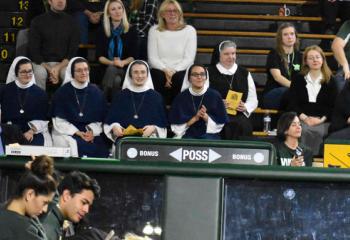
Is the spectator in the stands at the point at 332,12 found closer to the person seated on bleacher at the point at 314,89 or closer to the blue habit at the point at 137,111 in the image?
the person seated on bleacher at the point at 314,89

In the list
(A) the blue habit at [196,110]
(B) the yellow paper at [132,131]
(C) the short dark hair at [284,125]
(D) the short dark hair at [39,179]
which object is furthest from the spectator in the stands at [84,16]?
(D) the short dark hair at [39,179]

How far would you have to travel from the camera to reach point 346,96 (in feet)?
43.7

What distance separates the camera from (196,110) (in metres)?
13.1

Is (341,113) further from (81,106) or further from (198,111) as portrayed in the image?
(81,106)

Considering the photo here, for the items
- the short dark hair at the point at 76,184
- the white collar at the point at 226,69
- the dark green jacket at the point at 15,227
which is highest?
the white collar at the point at 226,69

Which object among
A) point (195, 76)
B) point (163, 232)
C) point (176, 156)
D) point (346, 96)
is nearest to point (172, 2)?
point (195, 76)

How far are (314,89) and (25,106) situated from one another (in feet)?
10.3

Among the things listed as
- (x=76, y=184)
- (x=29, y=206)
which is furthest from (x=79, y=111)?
(x=29, y=206)

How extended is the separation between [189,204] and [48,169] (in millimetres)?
999

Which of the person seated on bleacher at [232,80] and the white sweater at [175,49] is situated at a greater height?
the white sweater at [175,49]

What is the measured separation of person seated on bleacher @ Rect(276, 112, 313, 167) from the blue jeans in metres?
2.17

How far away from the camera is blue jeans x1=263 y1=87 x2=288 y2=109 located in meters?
13.9

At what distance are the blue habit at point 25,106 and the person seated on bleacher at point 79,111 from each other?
0.66 ft

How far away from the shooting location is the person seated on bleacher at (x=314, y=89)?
1349 centimetres
